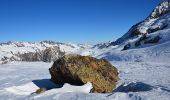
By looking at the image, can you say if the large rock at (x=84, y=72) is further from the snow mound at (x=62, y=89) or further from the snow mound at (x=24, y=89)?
the snow mound at (x=24, y=89)

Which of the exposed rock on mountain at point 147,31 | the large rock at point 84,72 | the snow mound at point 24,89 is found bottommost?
the snow mound at point 24,89

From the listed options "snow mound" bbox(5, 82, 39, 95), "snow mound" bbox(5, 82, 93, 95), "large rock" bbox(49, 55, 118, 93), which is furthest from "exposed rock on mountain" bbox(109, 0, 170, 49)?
"snow mound" bbox(5, 82, 93, 95)

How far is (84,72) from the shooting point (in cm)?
2156

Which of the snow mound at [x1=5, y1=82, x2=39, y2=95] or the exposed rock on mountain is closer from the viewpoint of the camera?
the snow mound at [x1=5, y1=82, x2=39, y2=95]

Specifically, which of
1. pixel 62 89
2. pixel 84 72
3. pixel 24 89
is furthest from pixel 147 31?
pixel 62 89

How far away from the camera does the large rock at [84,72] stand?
21219mm

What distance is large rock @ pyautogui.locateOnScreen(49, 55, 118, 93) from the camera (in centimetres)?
2122

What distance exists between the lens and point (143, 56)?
1702 inches

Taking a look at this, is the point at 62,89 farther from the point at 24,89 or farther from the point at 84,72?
the point at 24,89

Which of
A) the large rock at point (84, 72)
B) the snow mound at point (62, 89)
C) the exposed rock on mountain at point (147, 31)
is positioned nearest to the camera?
the snow mound at point (62, 89)

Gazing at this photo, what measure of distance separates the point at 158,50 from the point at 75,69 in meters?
25.6

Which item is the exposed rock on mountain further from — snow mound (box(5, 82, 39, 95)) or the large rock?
snow mound (box(5, 82, 39, 95))

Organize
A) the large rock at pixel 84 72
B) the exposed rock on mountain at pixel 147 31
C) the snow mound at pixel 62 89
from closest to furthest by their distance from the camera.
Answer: the snow mound at pixel 62 89 → the large rock at pixel 84 72 → the exposed rock on mountain at pixel 147 31

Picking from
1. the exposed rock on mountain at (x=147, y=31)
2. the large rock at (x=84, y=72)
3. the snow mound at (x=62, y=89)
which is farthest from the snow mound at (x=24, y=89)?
the exposed rock on mountain at (x=147, y=31)
